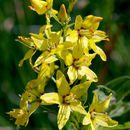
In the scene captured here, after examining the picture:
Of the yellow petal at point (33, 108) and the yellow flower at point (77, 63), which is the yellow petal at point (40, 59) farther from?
the yellow petal at point (33, 108)

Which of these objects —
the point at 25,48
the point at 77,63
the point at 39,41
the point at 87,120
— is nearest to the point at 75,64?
the point at 77,63

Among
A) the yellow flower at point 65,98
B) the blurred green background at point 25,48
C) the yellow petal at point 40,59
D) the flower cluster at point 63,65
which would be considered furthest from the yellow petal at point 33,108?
the blurred green background at point 25,48

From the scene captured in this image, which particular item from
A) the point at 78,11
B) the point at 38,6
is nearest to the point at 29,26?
the point at 78,11

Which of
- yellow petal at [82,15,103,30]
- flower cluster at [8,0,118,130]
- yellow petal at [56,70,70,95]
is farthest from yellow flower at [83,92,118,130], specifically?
yellow petal at [82,15,103,30]

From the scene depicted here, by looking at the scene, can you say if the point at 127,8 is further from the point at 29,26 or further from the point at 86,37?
the point at 86,37

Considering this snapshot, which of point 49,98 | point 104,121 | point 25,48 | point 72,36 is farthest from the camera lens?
point 25,48

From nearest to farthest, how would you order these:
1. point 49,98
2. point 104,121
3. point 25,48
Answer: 1. point 49,98
2. point 104,121
3. point 25,48

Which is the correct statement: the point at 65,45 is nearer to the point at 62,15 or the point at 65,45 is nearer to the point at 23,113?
the point at 62,15
